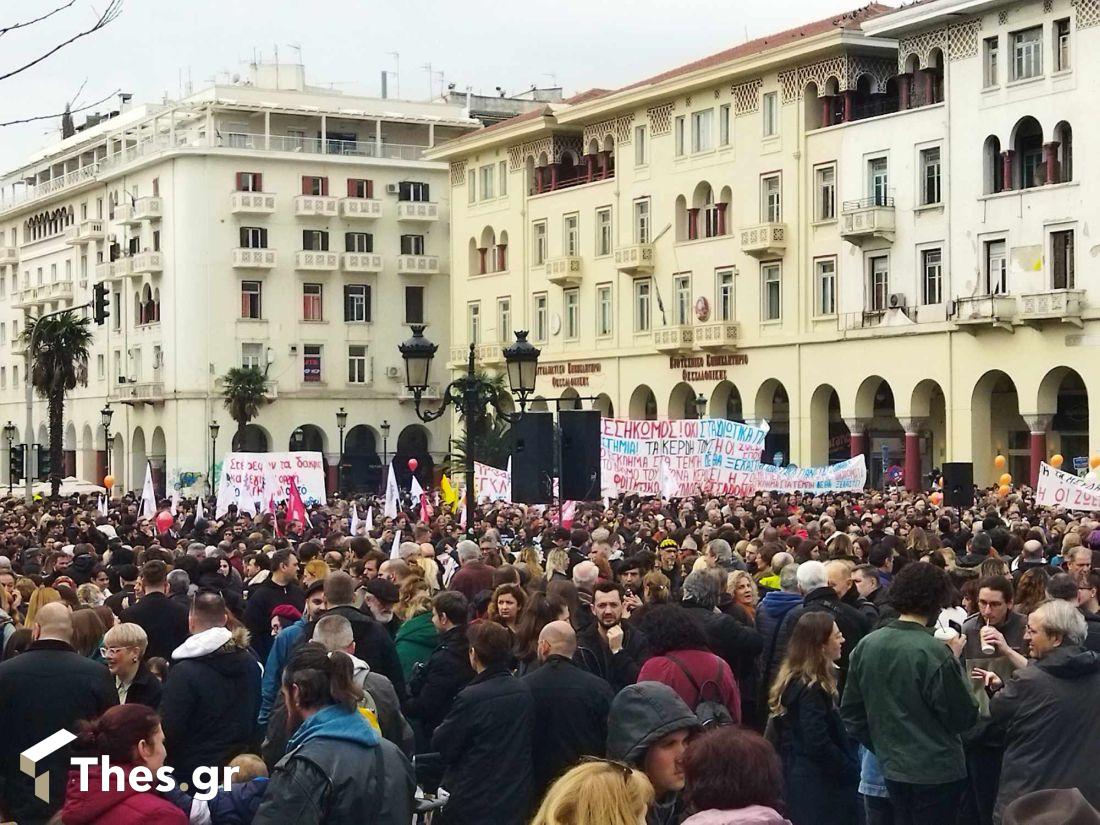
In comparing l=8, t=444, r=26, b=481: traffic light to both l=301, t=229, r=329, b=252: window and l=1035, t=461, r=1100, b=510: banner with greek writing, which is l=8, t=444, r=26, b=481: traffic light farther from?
l=301, t=229, r=329, b=252: window

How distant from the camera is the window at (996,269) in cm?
4787

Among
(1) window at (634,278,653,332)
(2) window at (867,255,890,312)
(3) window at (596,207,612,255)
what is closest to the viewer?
(2) window at (867,255,890,312)

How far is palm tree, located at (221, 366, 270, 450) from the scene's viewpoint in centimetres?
7306

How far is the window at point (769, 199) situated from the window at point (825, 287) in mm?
2465

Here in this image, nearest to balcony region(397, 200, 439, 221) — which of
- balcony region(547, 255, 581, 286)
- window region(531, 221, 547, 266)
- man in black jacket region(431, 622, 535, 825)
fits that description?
window region(531, 221, 547, 266)

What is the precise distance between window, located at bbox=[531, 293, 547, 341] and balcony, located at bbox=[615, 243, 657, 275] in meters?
5.59

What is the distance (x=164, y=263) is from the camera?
75.6 m

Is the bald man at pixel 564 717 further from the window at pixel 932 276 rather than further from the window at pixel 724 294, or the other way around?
the window at pixel 724 294

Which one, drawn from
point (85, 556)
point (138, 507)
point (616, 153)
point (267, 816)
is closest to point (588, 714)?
point (267, 816)

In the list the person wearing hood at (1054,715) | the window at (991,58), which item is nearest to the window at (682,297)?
the window at (991,58)

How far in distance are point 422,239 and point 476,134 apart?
983 cm

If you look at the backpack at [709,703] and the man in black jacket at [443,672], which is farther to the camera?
the man in black jacket at [443,672]

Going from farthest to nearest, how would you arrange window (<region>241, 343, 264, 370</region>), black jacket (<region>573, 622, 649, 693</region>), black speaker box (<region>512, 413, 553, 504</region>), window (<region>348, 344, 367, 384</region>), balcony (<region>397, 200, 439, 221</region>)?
window (<region>348, 344, 367, 384</region>) → balcony (<region>397, 200, 439, 221</region>) → window (<region>241, 343, 264, 370</region>) → black speaker box (<region>512, 413, 553, 504</region>) → black jacket (<region>573, 622, 649, 693</region>)

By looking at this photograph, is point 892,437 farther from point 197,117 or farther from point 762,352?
point 197,117
